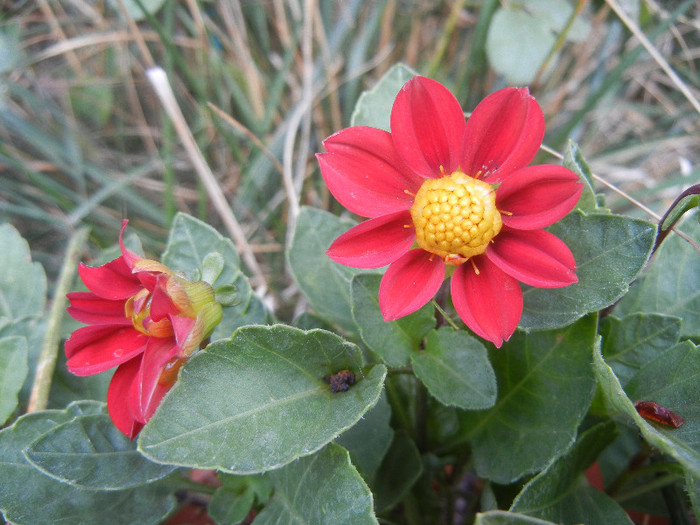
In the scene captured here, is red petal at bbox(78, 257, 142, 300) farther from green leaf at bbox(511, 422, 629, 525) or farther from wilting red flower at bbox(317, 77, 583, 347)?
green leaf at bbox(511, 422, 629, 525)

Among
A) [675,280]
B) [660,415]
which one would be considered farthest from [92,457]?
[675,280]

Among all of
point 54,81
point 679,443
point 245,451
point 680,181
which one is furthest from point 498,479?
point 54,81

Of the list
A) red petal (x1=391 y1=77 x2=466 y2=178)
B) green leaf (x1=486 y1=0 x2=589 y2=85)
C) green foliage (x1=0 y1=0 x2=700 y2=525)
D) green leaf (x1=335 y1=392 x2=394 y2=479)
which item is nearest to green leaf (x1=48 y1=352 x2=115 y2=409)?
green foliage (x1=0 y1=0 x2=700 y2=525)

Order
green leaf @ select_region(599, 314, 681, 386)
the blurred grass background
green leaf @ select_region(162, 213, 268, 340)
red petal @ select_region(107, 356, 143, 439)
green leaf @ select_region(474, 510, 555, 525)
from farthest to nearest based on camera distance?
the blurred grass background, green leaf @ select_region(162, 213, 268, 340), green leaf @ select_region(599, 314, 681, 386), red petal @ select_region(107, 356, 143, 439), green leaf @ select_region(474, 510, 555, 525)

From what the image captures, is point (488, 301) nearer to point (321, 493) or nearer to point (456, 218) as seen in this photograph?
point (456, 218)

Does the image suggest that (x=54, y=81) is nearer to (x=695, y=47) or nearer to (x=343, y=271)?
(x=343, y=271)

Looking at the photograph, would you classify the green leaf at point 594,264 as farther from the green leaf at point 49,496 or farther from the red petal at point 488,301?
the green leaf at point 49,496
